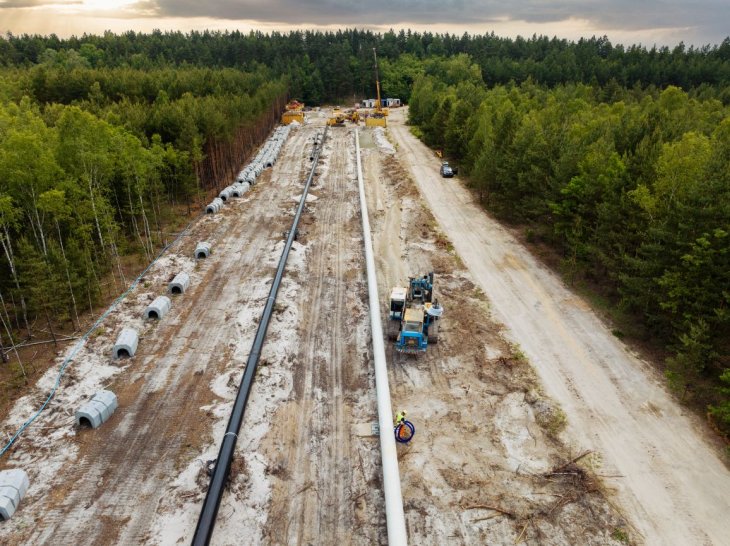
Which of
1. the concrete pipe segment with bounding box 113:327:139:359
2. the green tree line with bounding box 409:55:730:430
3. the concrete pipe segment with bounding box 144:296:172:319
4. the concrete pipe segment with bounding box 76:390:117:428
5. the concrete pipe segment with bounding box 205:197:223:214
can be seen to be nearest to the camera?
the concrete pipe segment with bounding box 76:390:117:428

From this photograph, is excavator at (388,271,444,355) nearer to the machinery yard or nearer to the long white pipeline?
the machinery yard

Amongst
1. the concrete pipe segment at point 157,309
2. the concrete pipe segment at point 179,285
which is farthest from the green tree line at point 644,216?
the concrete pipe segment at point 157,309

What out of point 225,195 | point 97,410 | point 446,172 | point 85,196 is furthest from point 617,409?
point 446,172

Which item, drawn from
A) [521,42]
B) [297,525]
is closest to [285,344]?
[297,525]

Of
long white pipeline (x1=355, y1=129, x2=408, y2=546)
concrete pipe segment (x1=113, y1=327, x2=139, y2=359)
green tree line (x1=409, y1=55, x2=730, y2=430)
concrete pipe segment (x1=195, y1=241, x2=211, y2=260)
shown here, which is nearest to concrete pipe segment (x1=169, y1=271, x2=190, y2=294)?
concrete pipe segment (x1=195, y1=241, x2=211, y2=260)

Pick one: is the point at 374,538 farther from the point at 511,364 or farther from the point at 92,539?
the point at 511,364

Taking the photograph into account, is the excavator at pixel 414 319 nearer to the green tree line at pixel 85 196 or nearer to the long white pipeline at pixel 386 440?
the long white pipeline at pixel 386 440
